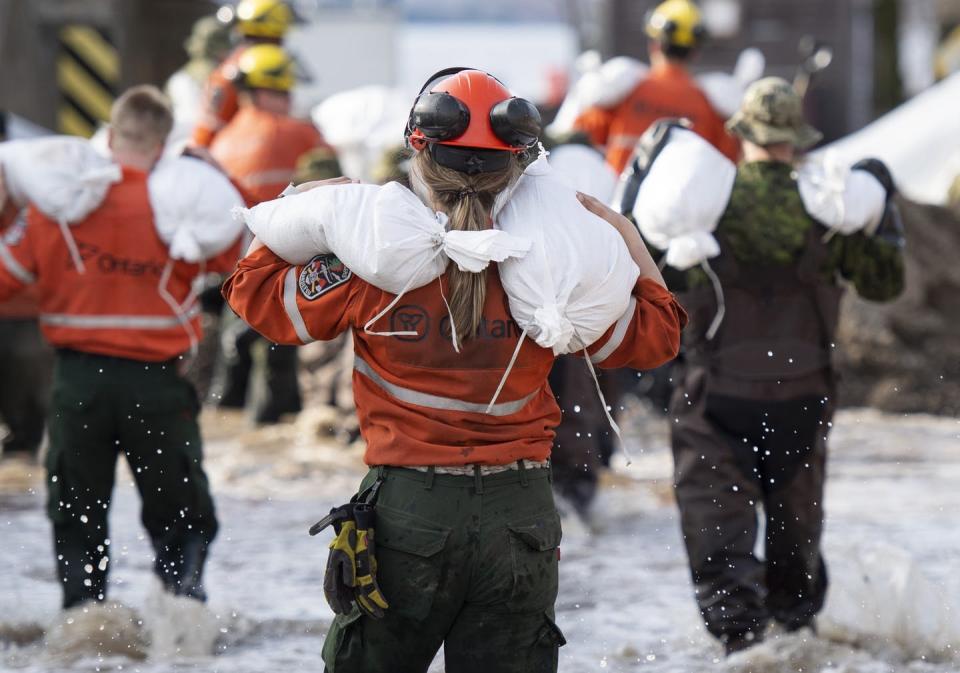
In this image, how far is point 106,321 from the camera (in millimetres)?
5391

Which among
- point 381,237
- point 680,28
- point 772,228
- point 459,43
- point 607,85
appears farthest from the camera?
point 459,43

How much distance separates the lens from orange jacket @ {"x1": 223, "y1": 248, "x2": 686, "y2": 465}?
346cm

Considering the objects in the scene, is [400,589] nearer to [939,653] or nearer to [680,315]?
[680,315]

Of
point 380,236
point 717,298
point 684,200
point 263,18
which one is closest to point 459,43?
point 263,18

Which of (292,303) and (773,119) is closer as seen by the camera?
(292,303)

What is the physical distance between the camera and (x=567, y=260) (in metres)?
3.46

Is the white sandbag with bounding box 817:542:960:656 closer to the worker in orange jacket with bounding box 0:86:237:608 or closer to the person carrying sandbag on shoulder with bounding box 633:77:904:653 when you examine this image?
the person carrying sandbag on shoulder with bounding box 633:77:904:653

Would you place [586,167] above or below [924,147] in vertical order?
above

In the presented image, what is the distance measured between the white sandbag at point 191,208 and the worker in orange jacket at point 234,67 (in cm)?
390

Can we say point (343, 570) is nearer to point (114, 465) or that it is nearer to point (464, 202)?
point (464, 202)

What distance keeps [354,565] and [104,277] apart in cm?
231

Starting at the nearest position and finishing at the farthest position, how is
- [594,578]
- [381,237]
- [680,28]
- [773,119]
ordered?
[381,237], [773,119], [594,578], [680,28]

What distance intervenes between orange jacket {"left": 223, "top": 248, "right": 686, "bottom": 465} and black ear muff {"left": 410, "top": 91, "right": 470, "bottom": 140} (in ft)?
1.02

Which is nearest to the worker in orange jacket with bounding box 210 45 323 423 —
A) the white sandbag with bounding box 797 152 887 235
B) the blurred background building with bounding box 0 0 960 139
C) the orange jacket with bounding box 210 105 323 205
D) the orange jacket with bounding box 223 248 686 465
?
the orange jacket with bounding box 210 105 323 205
